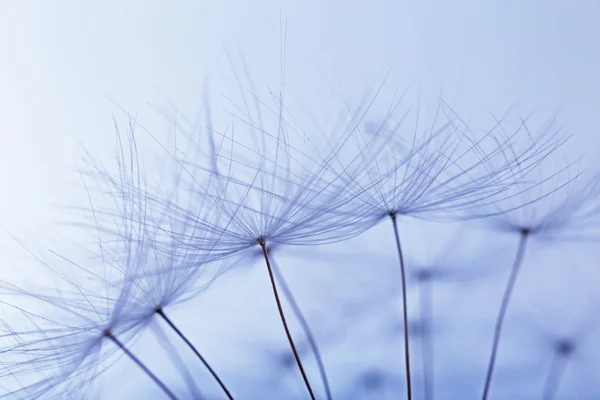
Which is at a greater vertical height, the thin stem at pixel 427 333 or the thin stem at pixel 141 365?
the thin stem at pixel 141 365

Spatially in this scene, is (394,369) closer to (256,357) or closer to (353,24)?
(256,357)

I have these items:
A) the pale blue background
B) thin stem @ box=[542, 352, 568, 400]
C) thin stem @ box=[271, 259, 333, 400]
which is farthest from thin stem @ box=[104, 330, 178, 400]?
thin stem @ box=[542, 352, 568, 400]

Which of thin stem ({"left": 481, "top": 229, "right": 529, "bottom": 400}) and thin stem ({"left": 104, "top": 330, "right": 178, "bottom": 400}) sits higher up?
thin stem ({"left": 104, "top": 330, "right": 178, "bottom": 400})

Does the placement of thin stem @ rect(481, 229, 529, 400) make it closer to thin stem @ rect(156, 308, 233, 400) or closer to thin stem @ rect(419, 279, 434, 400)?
thin stem @ rect(419, 279, 434, 400)

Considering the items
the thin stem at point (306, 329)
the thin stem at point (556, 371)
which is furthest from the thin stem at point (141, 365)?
the thin stem at point (556, 371)

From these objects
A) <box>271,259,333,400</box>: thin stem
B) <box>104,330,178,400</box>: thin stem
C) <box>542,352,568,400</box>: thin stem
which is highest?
<box>104,330,178,400</box>: thin stem

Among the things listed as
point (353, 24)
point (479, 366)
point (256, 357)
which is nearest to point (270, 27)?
point (353, 24)

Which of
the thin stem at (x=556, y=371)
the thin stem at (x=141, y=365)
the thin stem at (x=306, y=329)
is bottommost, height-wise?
the thin stem at (x=556, y=371)

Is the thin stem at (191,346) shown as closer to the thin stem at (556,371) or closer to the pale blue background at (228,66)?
the pale blue background at (228,66)

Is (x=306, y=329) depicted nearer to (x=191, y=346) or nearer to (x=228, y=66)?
(x=191, y=346)
